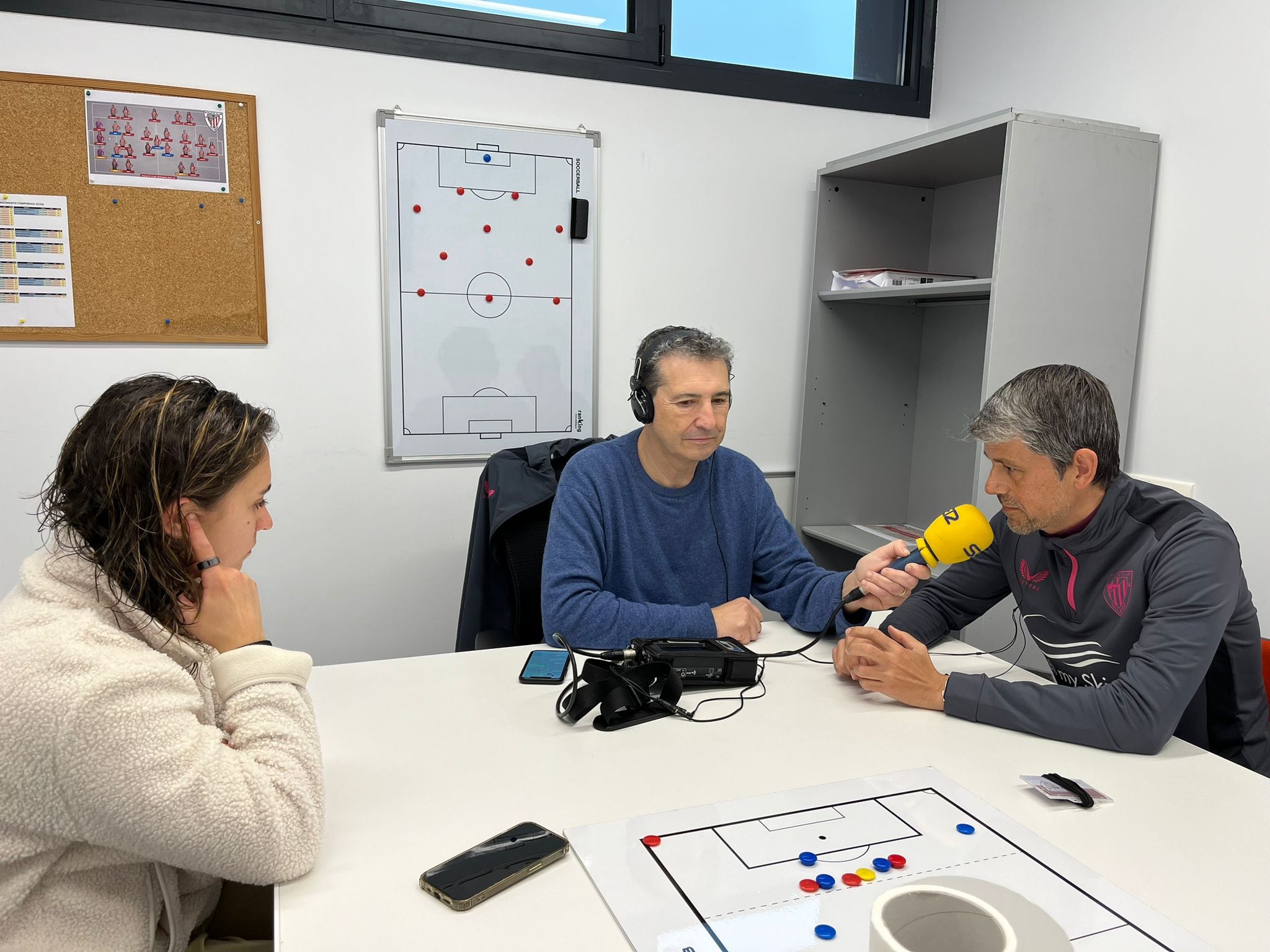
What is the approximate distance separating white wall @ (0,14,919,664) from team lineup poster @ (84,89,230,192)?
0.07 meters

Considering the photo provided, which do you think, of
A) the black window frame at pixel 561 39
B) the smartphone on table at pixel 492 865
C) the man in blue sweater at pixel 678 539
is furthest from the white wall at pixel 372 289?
the smartphone on table at pixel 492 865

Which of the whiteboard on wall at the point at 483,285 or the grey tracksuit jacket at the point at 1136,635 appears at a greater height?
the whiteboard on wall at the point at 483,285

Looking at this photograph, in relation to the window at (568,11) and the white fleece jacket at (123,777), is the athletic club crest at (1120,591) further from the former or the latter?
the window at (568,11)

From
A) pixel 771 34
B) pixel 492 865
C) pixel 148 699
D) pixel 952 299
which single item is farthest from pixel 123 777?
pixel 771 34

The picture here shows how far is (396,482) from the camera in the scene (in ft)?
9.18

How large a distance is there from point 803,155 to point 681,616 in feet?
6.85

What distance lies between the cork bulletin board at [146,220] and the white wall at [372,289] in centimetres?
4

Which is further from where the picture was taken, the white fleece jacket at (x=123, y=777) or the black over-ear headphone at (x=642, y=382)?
the black over-ear headphone at (x=642, y=382)

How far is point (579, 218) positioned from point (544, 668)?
174cm

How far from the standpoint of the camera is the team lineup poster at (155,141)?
2365 mm

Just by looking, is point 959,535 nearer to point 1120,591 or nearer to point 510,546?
point 1120,591

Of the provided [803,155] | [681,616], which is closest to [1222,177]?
[803,155]

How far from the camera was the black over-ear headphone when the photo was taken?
1920mm

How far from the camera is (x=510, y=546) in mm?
2184
